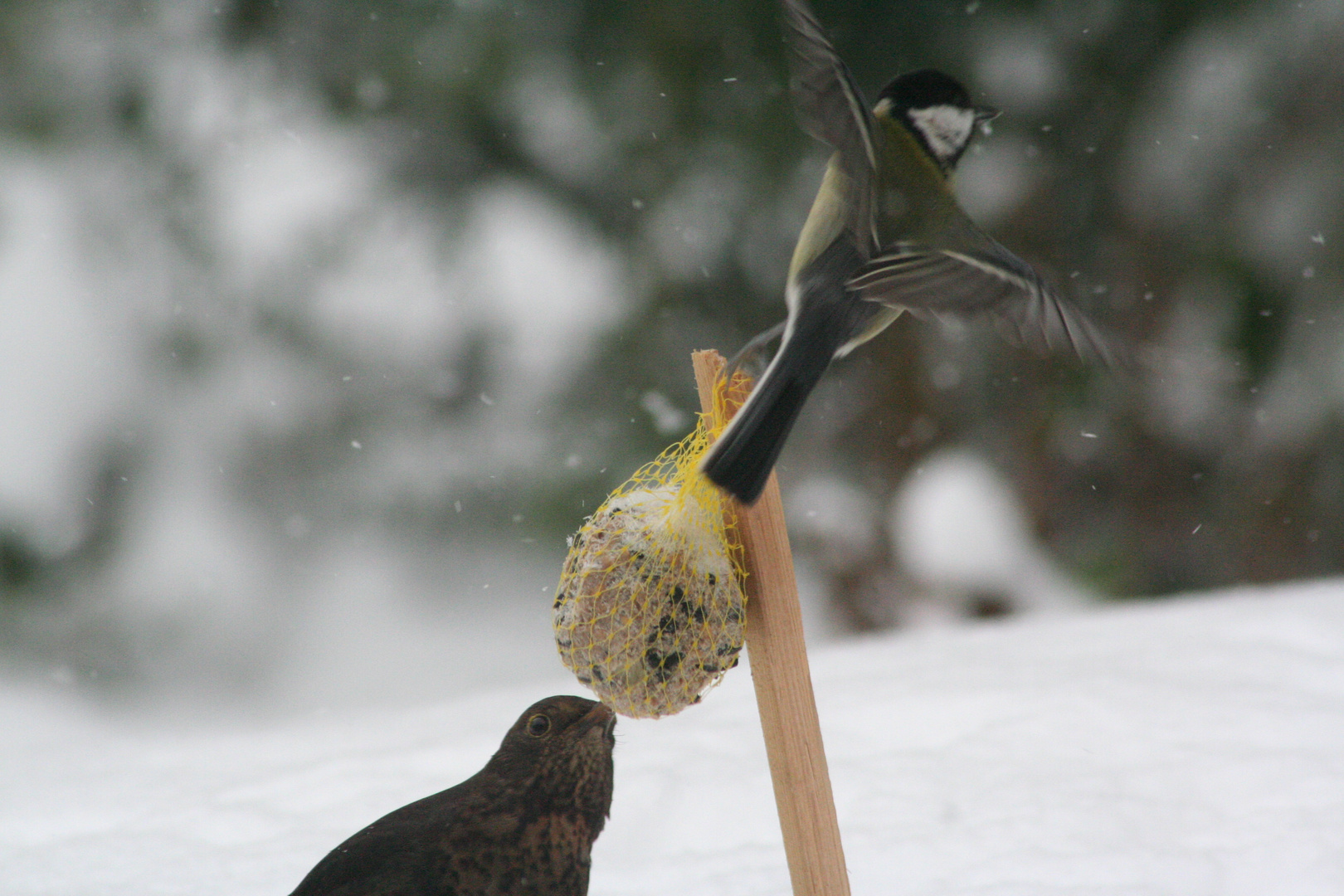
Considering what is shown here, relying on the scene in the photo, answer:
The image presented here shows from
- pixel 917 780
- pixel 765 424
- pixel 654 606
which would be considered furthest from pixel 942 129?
pixel 917 780

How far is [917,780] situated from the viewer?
1.62m

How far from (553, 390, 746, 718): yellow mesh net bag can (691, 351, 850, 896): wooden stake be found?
3 cm

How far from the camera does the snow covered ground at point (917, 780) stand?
131cm

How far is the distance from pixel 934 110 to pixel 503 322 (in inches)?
66.9

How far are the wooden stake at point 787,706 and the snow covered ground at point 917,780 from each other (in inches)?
11.4

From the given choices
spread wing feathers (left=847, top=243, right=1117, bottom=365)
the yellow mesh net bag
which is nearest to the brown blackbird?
the yellow mesh net bag

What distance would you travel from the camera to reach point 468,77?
8.70 feet

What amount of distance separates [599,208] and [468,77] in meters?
0.49

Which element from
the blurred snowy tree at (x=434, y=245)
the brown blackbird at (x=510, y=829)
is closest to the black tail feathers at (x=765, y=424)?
the brown blackbird at (x=510, y=829)

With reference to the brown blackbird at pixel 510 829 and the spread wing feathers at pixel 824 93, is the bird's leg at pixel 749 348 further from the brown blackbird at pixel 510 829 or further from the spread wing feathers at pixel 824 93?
the brown blackbird at pixel 510 829

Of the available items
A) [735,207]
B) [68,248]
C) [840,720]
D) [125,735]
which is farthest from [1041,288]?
[68,248]

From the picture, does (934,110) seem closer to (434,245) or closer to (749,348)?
(749,348)

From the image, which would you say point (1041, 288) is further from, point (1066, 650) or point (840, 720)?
point (1066, 650)

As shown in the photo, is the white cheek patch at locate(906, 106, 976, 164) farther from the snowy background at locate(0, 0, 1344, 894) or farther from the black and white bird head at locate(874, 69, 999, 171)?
the snowy background at locate(0, 0, 1344, 894)
